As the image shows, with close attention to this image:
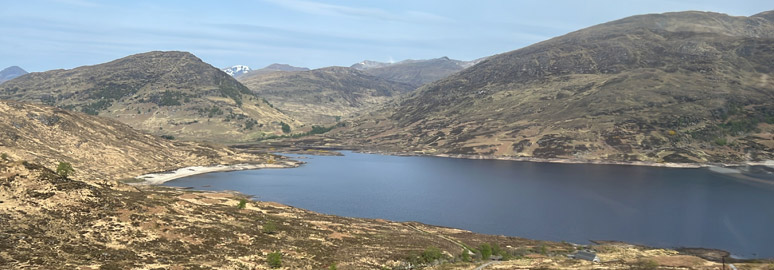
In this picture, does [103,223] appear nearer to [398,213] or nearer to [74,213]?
[74,213]

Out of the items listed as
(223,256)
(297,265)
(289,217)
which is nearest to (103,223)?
(223,256)

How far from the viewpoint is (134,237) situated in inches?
2522

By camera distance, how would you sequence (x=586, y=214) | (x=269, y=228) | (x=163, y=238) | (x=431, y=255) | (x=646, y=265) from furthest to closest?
(x=586, y=214)
(x=269, y=228)
(x=431, y=255)
(x=646, y=265)
(x=163, y=238)

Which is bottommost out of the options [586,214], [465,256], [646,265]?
[586,214]

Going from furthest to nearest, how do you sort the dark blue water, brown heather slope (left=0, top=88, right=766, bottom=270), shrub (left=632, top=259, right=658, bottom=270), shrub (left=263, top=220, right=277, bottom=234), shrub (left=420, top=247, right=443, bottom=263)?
the dark blue water
shrub (left=263, top=220, right=277, bottom=234)
shrub (left=420, top=247, right=443, bottom=263)
shrub (left=632, top=259, right=658, bottom=270)
brown heather slope (left=0, top=88, right=766, bottom=270)

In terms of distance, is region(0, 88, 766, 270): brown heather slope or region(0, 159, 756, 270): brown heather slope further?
region(0, 88, 766, 270): brown heather slope

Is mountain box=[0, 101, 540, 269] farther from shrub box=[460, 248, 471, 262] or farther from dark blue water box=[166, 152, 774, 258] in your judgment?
dark blue water box=[166, 152, 774, 258]

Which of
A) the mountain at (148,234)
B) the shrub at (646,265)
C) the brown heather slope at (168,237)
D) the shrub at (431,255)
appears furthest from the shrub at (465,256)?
the shrub at (646,265)

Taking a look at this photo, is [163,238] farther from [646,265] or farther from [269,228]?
[646,265]

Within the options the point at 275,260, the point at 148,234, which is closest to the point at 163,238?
the point at 148,234

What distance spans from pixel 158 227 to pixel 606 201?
16373cm

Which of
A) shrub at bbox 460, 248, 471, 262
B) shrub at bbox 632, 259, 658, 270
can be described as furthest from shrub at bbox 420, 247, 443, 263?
shrub at bbox 632, 259, 658, 270

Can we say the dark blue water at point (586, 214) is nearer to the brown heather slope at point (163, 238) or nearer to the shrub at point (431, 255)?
the brown heather slope at point (163, 238)

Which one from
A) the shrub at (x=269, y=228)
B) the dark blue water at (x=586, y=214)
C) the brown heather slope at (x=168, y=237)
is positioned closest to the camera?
the brown heather slope at (x=168, y=237)
